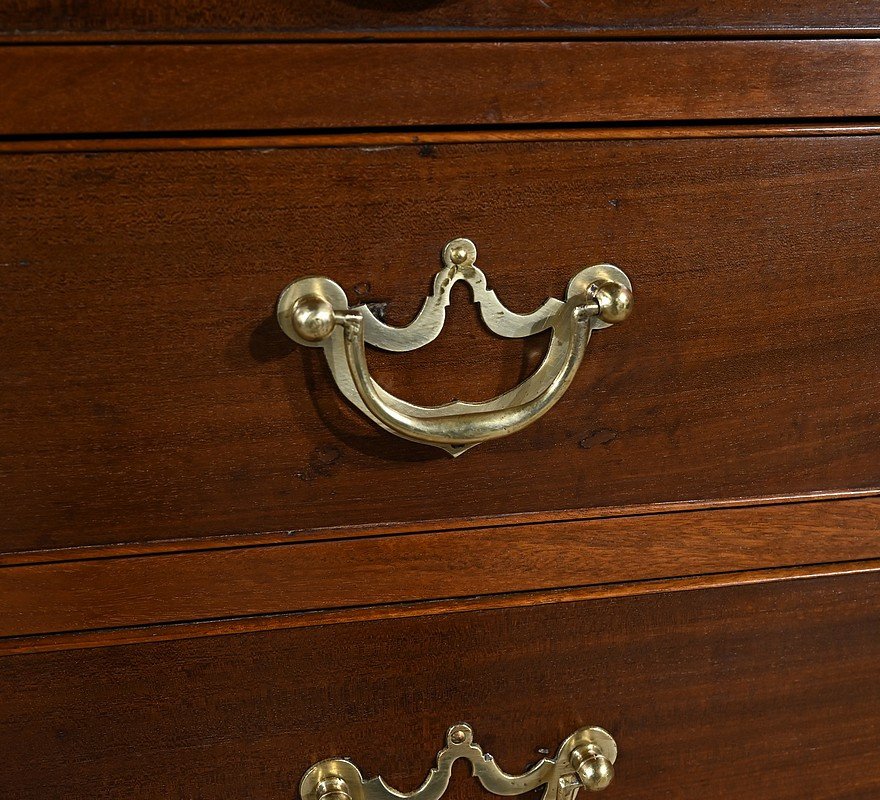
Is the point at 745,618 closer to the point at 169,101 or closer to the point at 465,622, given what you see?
the point at 465,622

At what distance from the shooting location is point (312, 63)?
0.32 metres

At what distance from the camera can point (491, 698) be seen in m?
0.41

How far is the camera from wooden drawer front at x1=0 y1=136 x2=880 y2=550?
0.33 meters

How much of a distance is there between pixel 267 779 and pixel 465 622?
0.35ft

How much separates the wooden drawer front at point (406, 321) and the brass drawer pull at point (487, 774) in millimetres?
110

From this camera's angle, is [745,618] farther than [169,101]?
Yes

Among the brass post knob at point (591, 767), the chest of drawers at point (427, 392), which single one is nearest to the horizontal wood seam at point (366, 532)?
the chest of drawers at point (427, 392)

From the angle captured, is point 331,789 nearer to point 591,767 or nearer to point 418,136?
point 591,767

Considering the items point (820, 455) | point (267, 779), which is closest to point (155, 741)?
point (267, 779)

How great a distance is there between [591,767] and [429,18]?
309 millimetres

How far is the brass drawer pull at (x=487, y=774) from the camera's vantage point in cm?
40

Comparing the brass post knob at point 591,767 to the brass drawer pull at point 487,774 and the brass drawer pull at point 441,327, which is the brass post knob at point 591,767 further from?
the brass drawer pull at point 441,327

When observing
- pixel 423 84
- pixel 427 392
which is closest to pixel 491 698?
pixel 427 392

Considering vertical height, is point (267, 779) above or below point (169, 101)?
below
